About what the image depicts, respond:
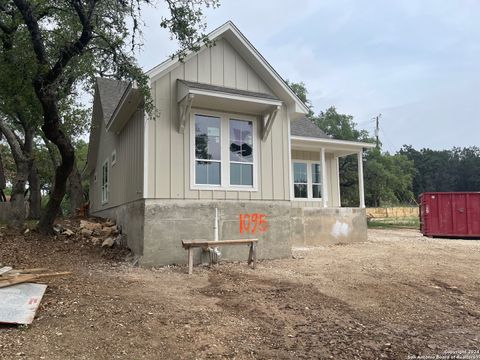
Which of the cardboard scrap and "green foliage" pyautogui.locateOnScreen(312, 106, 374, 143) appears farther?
"green foliage" pyautogui.locateOnScreen(312, 106, 374, 143)

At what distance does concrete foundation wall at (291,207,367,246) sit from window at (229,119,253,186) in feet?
12.2

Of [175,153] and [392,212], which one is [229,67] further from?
[392,212]

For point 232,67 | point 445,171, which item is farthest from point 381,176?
point 445,171

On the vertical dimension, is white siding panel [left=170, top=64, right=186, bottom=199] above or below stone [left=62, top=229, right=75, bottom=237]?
above

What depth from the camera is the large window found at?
9.68m

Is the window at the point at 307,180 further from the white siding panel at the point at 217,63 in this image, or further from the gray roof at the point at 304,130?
the white siding panel at the point at 217,63

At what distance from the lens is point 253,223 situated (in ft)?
33.1

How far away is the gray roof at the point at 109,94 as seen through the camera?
49.8ft

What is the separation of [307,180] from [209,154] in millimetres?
7691

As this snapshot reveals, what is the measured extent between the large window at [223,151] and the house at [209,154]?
0.02 metres

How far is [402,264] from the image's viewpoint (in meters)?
9.65

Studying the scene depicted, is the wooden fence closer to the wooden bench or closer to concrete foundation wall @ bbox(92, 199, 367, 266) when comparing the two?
concrete foundation wall @ bbox(92, 199, 367, 266)

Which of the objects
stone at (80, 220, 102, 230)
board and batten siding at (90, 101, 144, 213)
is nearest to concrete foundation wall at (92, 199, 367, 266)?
board and batten siding at (90, 101, 144, 213)

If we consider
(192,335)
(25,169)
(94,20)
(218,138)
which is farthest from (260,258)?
(25,169)
